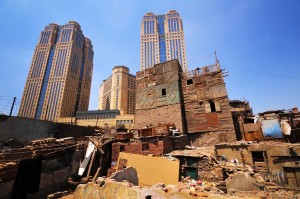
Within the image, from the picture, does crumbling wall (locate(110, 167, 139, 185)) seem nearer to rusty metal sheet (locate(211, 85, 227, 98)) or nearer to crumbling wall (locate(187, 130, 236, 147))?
crumbling wall (locate(187, 130, 236, 147))

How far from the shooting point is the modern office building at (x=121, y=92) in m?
86.9

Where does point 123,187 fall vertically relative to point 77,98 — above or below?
below

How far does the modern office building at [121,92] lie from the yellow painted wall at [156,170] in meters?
71.7

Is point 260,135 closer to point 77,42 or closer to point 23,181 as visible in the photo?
point 23,181

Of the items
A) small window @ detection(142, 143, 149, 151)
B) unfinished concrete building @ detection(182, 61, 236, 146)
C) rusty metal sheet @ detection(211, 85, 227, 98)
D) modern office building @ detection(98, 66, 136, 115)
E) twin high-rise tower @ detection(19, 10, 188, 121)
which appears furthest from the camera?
modern office building @ detection(98, 66, 136, 115)

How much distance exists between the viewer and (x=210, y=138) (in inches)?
806

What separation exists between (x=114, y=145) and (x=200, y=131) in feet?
38.8

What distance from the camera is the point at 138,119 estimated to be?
25.7m

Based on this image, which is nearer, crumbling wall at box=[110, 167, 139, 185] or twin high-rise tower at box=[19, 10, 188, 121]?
crumbling wall at box=[110, 167, 139, 185]

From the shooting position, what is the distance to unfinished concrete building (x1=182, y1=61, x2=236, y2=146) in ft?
65.8

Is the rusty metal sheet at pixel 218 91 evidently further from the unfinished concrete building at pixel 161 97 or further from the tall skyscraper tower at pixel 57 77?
the tall skyscraper tower at pixel 57 77

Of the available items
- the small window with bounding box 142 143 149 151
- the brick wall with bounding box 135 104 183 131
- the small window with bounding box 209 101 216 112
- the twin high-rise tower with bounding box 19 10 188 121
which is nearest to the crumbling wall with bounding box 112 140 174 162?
the small window with bounding box 142 143 149 151

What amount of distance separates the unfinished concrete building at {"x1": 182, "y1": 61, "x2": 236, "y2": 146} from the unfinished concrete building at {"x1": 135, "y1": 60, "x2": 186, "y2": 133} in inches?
52.0

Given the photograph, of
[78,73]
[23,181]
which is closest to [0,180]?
[23,181]
